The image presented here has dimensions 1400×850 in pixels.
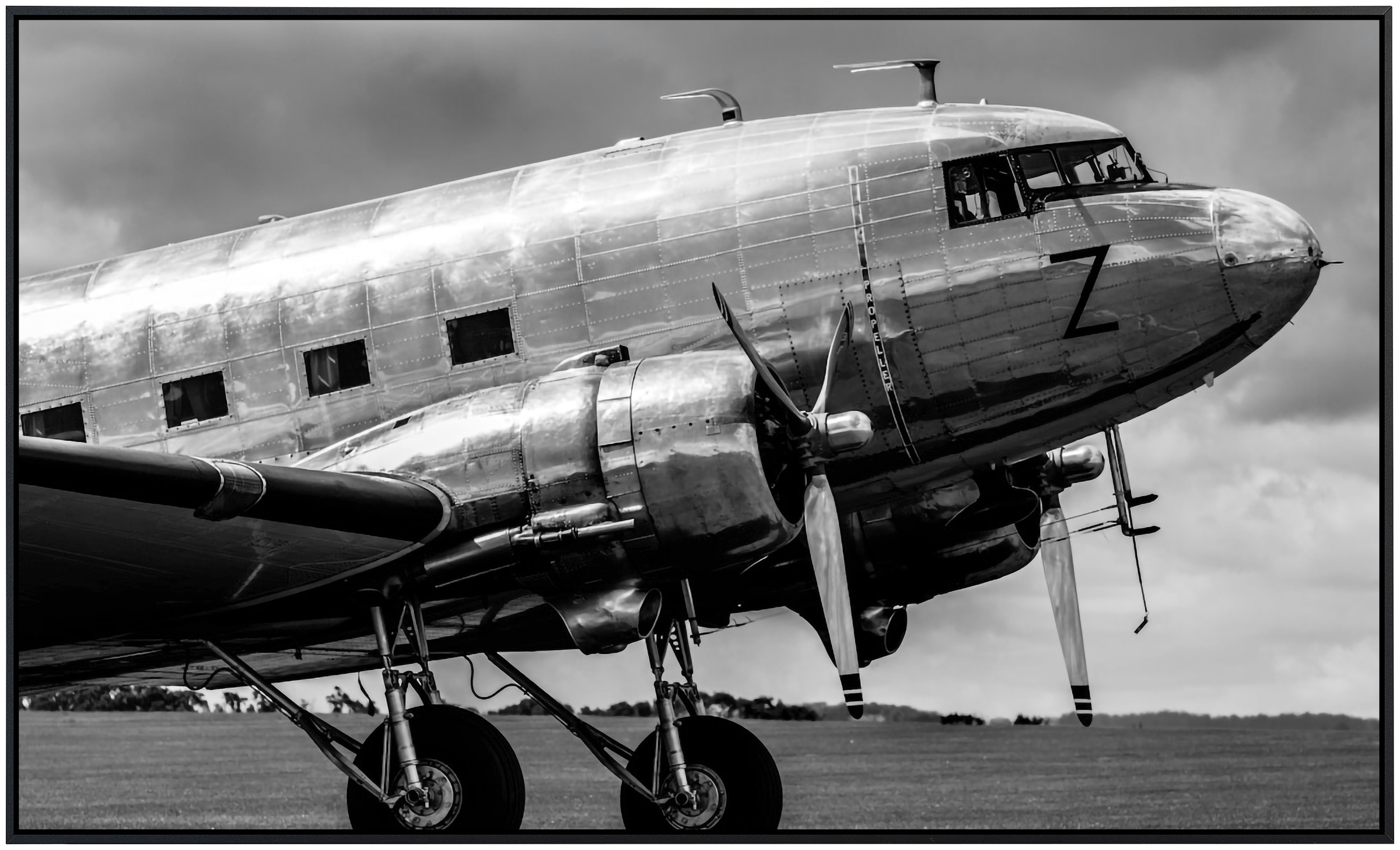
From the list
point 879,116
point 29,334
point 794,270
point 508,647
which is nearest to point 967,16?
point 879,116

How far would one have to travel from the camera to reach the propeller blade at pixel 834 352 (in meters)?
8.84

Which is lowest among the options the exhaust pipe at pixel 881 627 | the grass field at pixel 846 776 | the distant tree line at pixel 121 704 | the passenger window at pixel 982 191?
the distant tree line at pixel 121 704

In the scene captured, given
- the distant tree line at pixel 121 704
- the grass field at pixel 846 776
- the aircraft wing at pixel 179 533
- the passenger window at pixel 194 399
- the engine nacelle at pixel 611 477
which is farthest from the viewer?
the distant tree line at pixel 121 704

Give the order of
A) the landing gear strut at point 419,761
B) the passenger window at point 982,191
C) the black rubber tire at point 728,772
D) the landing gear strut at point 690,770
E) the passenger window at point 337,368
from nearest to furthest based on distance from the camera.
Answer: the landing gear strut at point 419,761 → the passenger window at point 982,191 → the landing gear strut at point 690,770 → the black rubber tire at point 728,772 → the passenger window at point 337,368

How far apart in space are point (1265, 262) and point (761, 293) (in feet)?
9.05

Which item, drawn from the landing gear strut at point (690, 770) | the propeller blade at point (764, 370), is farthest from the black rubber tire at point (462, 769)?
the propeller blade at point (764, 370)

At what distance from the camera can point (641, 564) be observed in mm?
8391

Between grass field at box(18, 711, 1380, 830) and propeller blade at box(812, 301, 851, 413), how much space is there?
28.5ft

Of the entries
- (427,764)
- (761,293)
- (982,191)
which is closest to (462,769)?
(427,764)

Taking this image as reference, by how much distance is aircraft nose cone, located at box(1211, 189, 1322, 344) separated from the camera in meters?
8.76

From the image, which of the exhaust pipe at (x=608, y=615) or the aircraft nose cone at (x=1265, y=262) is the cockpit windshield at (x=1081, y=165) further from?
the exhaust pipe at (x=608, y=615)

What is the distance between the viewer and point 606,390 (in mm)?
8523

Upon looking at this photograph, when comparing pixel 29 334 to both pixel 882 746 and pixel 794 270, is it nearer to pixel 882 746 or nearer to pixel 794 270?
pixel 794 270

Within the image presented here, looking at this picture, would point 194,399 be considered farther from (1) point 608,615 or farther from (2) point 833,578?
(2) point 833,578
